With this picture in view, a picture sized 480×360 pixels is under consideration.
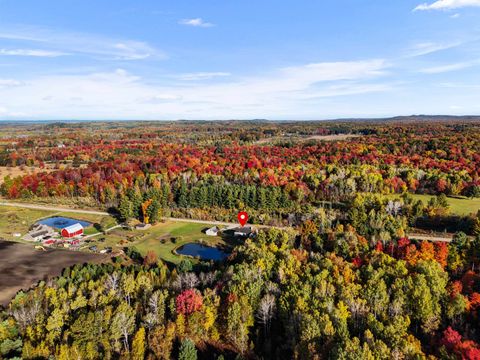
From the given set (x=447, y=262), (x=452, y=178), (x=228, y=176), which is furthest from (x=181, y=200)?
(x=452, y=178)

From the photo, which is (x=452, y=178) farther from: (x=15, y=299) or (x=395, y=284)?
(x=15, y=299)

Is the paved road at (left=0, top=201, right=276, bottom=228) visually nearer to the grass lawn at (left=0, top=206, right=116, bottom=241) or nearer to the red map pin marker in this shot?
the red map pin marker

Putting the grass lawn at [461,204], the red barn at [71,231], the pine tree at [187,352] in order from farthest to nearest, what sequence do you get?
the grass lawn at [461,204], the red barn at [71,231], the pine tree at [187,352]

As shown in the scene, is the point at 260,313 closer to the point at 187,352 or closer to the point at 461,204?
the point at 187,352

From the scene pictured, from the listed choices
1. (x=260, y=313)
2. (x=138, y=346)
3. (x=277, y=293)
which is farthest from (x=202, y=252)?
(x=138, y=346)

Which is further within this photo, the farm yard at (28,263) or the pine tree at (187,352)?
the farm yard at (28,263)

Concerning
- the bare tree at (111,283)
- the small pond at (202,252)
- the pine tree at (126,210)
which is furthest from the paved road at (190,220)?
the bare tree at (111,283)

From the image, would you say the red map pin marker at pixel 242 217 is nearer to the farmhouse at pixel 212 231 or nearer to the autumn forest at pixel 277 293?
the autumn forest at pixel 277 293
